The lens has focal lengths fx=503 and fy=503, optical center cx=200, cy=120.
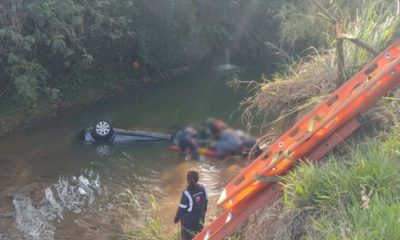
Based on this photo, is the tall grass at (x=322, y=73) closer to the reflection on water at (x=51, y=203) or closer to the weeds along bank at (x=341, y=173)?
the weeds along bank at (x=341, y=173)

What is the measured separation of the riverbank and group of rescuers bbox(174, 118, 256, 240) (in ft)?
16.7

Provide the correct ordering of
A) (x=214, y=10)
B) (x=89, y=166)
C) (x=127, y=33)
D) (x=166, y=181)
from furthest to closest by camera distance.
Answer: (x=214, y=10), (x=127, y=33), (x=89, y=166), (x=166, y=181)

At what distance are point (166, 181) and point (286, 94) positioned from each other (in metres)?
5.28

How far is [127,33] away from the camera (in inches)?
763

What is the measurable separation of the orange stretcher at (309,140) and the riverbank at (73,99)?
434 inches

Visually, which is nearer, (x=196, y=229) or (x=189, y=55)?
(x=196, y=229)

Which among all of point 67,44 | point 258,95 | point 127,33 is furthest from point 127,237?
point 127,33

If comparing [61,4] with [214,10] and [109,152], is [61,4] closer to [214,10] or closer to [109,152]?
[109,152]

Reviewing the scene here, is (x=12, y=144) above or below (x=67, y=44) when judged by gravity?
below

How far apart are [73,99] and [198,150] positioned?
7723 millimetres

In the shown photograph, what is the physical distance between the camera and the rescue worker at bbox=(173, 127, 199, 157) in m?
11.9

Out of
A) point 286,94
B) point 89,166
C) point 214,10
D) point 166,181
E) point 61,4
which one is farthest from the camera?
point 214,10

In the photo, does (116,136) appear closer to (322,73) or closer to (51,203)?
(51,203)

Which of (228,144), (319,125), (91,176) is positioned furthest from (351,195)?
(91,176)
